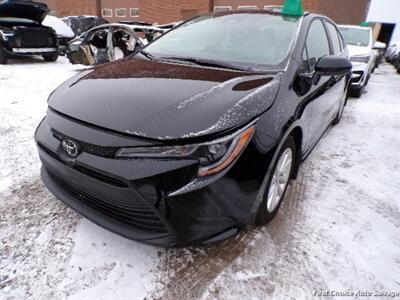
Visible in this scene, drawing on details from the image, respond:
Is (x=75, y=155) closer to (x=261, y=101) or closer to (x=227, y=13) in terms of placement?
(x=261, y=101)

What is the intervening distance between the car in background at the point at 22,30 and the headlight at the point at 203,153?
822cm

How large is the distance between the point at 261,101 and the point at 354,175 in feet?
6.05

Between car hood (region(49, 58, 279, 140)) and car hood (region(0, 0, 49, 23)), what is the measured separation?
284 inches

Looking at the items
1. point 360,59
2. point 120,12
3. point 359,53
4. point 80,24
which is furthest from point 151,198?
point 120,12

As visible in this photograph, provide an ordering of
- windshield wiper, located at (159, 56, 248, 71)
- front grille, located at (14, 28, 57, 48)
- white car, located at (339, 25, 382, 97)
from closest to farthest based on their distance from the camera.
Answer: windshield wiper, located at (159, 56, 248, 71) → white car, located at (339, 25, 382, 97) → front grille, located at (14, 28, 57, 48)

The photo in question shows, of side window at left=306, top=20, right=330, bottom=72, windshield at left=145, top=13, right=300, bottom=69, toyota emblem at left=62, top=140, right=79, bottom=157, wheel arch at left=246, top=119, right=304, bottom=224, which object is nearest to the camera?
toyota emblem at left=62, top=140, right=79, bottom=157

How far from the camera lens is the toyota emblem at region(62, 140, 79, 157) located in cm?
159

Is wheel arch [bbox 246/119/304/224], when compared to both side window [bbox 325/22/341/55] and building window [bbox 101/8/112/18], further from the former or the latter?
building window [bbox 101/8/112/18]

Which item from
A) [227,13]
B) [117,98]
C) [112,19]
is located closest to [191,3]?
[112,19]

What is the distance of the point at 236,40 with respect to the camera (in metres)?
2.48

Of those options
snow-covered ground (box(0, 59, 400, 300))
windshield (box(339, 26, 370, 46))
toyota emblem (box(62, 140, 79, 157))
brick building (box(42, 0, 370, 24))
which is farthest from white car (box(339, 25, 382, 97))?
brick building (box(42, 0, 370, 24))

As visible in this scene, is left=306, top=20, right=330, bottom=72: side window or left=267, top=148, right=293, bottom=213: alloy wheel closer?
left=267, top=148, right=293, bottom=213: alloy wheel

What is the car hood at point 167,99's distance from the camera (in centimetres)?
151

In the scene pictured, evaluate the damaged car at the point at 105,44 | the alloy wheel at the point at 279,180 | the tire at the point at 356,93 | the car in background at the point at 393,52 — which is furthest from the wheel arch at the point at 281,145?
the car in background at the point at 393,52
